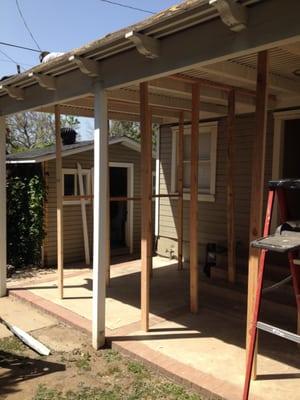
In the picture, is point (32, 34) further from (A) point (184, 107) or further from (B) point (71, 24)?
(A) point (184, 107)

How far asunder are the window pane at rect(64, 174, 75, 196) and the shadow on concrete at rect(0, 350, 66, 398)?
16.2ft

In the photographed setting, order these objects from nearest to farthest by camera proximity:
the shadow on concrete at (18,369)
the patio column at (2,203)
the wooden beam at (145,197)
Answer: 1. the shadow on concrete at (18,369)
2. the wooden beam at (145,197)
3. the patio column at (2,203)

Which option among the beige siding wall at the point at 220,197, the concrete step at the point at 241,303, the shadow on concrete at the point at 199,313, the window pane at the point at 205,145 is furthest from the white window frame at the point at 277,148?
the shadow on concrete at the point at 199,313

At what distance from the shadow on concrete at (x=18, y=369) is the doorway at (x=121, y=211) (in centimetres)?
569

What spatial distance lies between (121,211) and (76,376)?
6.79 m

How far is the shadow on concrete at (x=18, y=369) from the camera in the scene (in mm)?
3699

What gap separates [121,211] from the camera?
10.5 m

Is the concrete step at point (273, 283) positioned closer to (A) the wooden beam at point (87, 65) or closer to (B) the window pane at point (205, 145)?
(B) the window pane at point (205, 145)

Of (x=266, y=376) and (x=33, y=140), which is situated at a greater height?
(x=33, y=140)

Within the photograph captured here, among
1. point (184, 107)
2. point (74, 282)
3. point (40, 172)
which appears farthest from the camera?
point (40, 172)

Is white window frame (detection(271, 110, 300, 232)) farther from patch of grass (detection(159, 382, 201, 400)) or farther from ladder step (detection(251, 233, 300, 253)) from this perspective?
ladder step (detection(251, 233, 300, 253))

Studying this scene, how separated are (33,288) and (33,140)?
21.8 metres

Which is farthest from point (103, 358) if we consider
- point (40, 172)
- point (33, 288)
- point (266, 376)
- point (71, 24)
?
point (71, 24)

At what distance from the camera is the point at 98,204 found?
4348 millimetres
